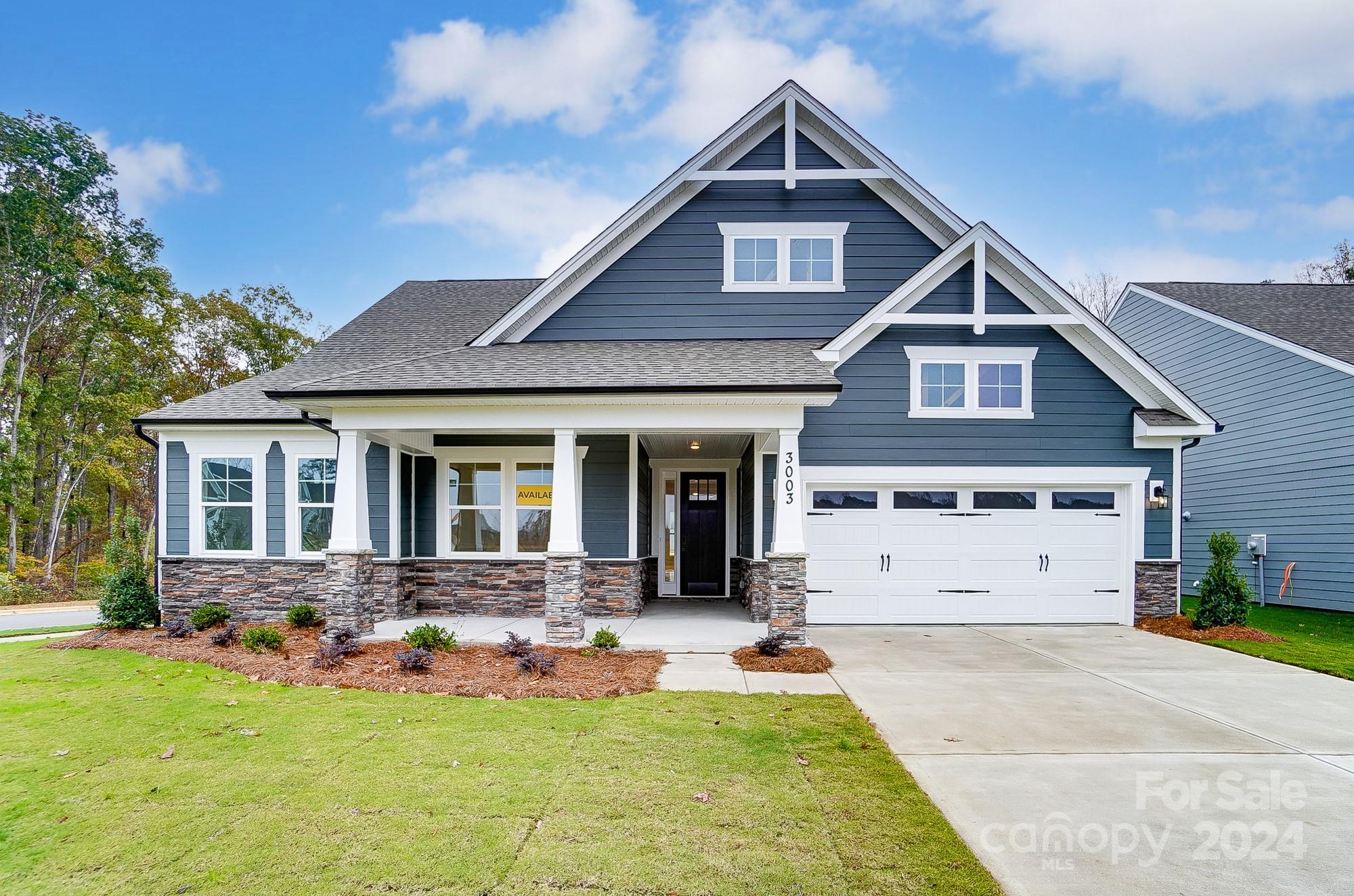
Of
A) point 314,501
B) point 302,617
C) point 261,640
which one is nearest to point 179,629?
point 302,617

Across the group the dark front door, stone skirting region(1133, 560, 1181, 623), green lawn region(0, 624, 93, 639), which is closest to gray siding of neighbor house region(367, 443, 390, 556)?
green lawn region(0, 624, 93, 639)

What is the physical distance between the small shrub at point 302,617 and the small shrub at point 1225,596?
43.4ft

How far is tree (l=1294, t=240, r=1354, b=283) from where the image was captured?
25203mm

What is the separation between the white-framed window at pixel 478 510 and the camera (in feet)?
36.1

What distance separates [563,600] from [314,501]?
526cm

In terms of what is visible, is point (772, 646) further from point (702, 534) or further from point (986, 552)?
point (702, 534)

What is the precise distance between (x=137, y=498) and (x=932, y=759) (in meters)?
33.1

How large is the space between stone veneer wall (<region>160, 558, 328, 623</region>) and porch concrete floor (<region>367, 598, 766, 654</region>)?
6.36 ft

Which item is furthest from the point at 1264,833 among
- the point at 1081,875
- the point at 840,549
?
the point at 840,549

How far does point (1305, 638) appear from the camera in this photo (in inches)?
382

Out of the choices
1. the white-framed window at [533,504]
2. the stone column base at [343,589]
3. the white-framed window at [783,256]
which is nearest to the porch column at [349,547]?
the stone column base at [343,589]

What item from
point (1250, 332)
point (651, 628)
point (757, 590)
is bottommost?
point (651, 628)

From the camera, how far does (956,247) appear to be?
10.2 metres

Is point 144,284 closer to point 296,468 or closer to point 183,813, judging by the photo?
point 296,468
